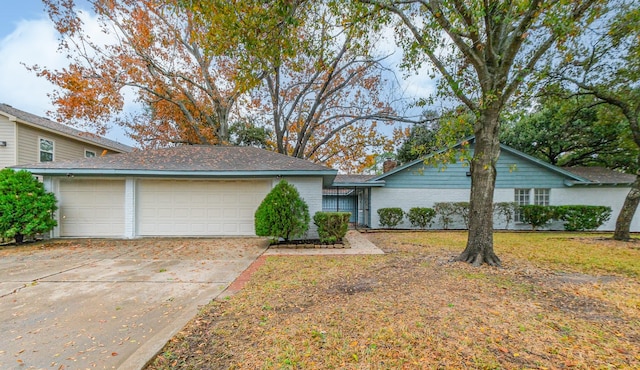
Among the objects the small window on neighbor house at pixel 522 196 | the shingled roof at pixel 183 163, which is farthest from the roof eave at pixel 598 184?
the shingled roof at pixel 183 163

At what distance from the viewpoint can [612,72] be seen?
9805 mm

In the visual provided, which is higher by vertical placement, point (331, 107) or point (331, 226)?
point (331, 107)

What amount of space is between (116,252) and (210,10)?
257 inches

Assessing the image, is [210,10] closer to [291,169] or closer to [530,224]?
[291,169]

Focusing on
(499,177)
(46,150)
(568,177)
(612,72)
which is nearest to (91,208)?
(46,150)

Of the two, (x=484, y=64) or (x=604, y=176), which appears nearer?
(x=484, y=64)

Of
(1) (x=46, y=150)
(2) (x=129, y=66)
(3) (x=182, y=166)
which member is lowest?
(3) (x=182, y=166)

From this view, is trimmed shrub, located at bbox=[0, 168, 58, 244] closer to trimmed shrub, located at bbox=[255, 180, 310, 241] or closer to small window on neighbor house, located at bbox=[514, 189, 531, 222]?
trimmed shrub, located at bbox=[255, 180, 310, 241]

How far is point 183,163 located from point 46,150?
8224mm

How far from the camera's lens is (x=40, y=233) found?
909 centimetres

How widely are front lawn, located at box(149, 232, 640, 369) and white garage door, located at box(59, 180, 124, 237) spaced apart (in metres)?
7.16

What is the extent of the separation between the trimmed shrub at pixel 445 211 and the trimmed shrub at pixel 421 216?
0.34m

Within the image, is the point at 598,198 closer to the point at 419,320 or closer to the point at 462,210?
the point at 462,210

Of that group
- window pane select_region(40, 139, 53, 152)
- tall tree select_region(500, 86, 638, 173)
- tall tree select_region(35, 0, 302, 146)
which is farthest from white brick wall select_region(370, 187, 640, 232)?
window pane select_region(40, 139, 53, 152)
